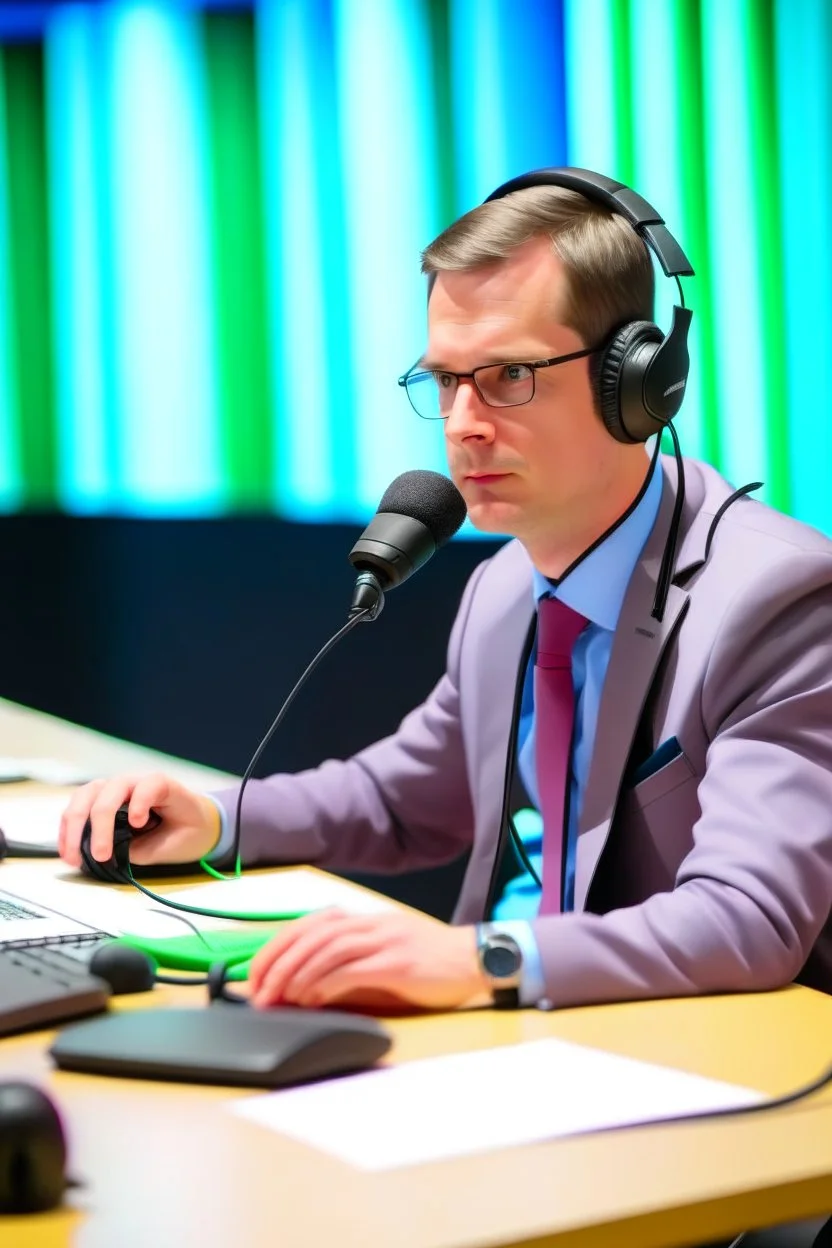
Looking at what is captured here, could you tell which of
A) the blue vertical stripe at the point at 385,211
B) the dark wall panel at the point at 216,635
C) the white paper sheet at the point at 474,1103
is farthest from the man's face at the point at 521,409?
the blue vertical stripe at the point at 385,211

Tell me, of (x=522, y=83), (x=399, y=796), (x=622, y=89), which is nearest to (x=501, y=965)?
(x=399, y=796)

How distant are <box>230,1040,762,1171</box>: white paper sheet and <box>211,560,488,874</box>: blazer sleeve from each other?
69 cm

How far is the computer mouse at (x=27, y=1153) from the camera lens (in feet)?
2.32

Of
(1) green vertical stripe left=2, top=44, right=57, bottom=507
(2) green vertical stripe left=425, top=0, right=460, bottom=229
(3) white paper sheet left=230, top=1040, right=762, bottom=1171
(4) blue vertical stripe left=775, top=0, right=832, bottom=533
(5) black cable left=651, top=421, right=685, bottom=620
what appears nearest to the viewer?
(3) white paper sheet left=230, top=1040, right=762, bottom=1171

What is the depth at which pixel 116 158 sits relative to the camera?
3.50 m

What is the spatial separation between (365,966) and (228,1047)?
0.13 metres

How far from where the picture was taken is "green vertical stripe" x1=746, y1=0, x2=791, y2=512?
7.61 feet

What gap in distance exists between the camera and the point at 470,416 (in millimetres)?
1401

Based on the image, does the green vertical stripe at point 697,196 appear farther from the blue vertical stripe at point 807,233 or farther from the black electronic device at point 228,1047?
the black electronic device at point 228,1047

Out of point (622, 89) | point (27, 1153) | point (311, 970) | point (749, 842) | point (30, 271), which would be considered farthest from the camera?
point (30, 271)

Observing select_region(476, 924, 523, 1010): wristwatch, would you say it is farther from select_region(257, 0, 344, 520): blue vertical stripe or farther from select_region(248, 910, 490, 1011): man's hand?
select_region(257, 0, 344, 520): blue vertical stripe

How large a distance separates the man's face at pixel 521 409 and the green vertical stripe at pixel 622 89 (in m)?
1.11

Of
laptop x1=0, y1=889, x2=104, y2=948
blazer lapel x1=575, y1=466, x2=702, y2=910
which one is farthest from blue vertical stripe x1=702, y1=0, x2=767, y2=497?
laptop x1=0, y1=889, x2=104, y2=948

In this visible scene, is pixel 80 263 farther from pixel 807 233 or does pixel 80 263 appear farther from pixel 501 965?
pixel 501 965
